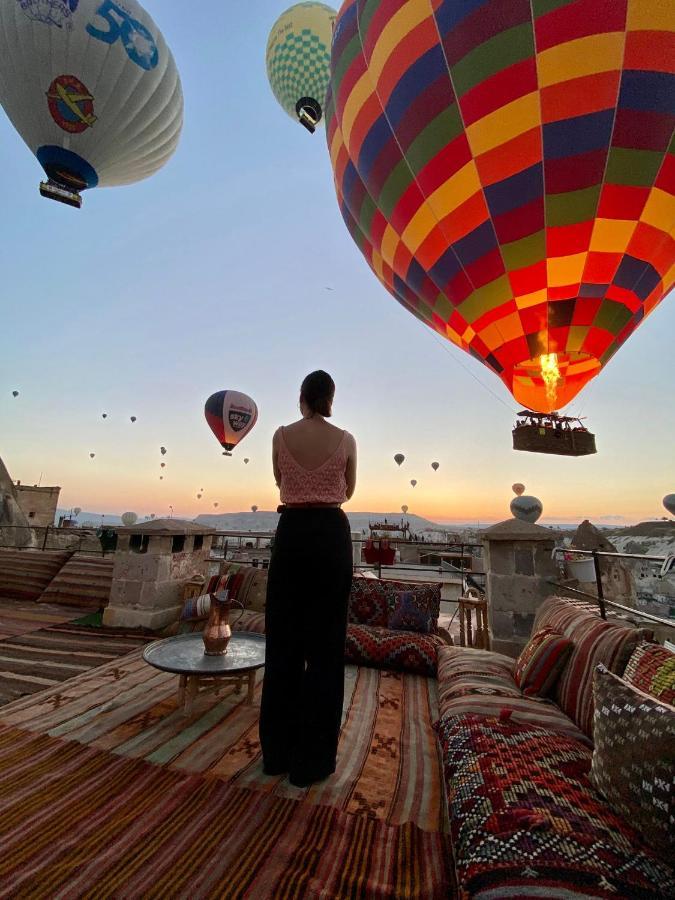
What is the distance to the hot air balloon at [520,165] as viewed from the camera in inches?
144

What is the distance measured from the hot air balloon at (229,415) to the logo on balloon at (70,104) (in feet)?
22.9

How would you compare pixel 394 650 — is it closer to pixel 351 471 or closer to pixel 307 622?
pixel 307 622

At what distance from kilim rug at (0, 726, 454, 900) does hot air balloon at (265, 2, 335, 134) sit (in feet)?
40.5

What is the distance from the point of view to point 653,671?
1473 mm

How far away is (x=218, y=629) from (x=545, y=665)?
2027 millimetres

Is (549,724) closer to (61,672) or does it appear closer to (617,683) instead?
(617,683)

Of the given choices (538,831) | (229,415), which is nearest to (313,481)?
(538,831)

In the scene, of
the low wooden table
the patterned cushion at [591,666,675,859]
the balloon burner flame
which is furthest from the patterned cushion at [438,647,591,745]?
the balloon burner flame

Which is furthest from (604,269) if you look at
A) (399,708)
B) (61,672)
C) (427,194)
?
(61,672)

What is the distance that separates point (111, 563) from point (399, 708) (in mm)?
4690

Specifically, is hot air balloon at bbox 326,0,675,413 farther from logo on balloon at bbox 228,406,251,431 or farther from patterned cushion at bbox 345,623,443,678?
logo on balloon at bbox 228,406,251,431

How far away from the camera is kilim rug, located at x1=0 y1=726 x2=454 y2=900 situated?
1301mm

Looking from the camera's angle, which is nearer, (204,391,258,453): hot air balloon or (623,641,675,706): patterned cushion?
(623,641,675,706): patterned cushion

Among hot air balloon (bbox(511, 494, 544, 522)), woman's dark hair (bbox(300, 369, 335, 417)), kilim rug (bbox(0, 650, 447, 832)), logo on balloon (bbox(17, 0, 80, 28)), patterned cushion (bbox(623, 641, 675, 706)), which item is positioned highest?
logo on balloon (bbox(17, 0, 80, 28))
